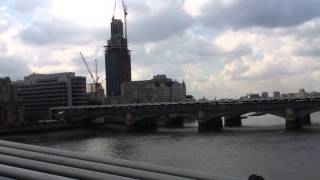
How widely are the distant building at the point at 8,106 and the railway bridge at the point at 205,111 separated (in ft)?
35.0

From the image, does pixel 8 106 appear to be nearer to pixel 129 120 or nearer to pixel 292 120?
pixel 129 120

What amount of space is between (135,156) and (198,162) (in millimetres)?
9186

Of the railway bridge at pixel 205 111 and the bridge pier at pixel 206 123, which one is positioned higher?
the railway bridge at pixel 205 111

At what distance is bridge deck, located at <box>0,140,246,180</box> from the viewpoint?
25.4 feet

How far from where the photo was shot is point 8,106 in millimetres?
143875

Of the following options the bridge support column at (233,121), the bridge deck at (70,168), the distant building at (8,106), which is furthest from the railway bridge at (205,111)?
the bridge deck at (70,168)

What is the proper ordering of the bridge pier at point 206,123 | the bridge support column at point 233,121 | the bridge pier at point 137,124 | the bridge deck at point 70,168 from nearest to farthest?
the bridge deck at point 70,168, the bridge pier at point 206,123, the bridge support column at point 233,121, the bridge pier at point 137,124

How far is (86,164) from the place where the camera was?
8.64 m

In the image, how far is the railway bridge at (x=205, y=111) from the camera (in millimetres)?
99062

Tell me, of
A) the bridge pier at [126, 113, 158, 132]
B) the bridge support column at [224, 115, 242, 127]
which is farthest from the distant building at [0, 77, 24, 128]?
the bridge support column at [224, 115, 242, 127]

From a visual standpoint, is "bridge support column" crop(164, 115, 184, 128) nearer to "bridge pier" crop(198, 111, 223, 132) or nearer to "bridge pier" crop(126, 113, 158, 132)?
"bridge pier" crop(126, 113, 158, 132)

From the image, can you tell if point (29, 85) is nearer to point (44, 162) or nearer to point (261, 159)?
point (261, 159)

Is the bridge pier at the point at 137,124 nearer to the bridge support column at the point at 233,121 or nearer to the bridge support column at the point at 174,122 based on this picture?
the bridge support column at the point at 174,122

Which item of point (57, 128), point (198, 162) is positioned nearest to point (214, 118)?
point (57, 128)
